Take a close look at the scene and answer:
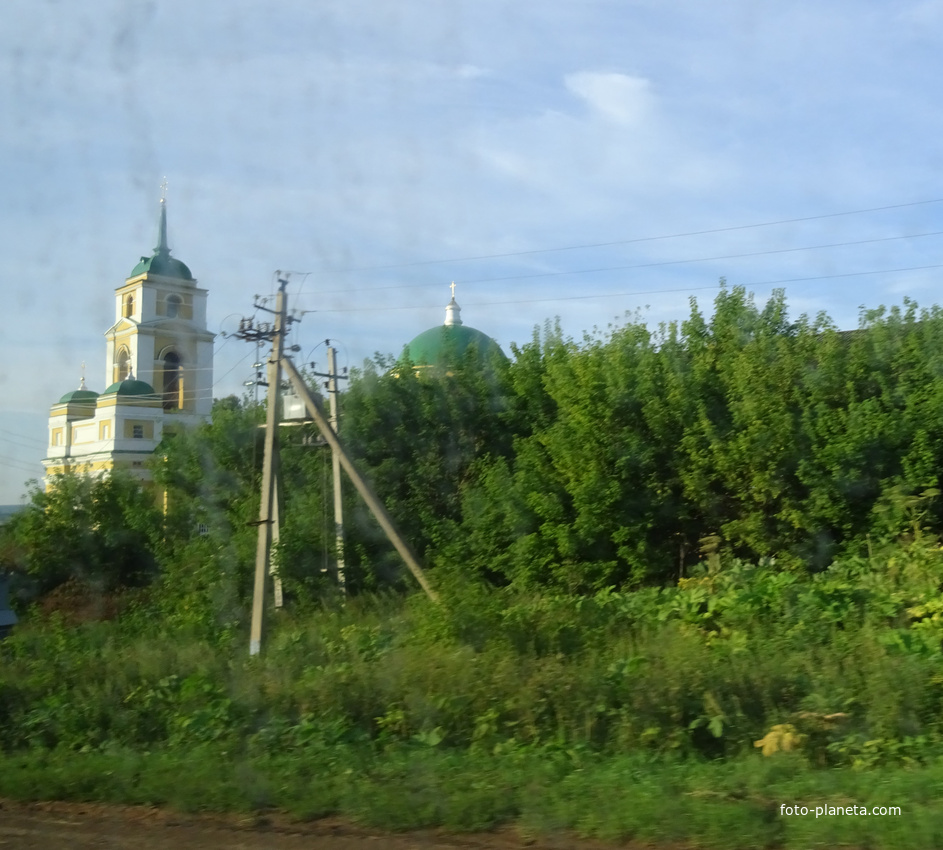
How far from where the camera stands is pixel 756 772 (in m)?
6.65

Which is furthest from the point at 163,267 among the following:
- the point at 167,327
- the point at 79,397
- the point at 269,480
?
the point at 79,397

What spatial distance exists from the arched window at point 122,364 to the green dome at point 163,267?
7.57 meters

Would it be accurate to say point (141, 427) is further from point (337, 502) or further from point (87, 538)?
point (337, 502)

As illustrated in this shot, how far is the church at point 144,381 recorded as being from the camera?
57.1 ft

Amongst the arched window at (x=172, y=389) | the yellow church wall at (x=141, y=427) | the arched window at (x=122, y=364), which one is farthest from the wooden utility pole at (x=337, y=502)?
the yellow church wall at (x=141, y=427)

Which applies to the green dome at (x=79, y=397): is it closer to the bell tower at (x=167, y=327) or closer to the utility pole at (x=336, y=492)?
the bell tower at (x=167, y=327)

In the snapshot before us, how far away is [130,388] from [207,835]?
27.8 m

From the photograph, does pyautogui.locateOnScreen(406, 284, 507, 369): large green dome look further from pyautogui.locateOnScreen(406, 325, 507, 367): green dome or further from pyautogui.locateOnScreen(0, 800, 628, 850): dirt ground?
pyautogui.locateOnScreen(0, 800, 628, 850): dirt ground

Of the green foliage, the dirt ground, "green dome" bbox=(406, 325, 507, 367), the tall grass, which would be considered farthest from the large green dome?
the dirt ground

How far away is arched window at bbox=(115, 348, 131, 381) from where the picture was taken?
2634cm

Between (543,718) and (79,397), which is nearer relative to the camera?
(543,718)

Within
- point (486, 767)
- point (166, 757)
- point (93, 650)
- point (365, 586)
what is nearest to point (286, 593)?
point (365, 586)

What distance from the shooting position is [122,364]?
94.6 ft

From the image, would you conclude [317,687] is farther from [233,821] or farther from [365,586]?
[365,586]
